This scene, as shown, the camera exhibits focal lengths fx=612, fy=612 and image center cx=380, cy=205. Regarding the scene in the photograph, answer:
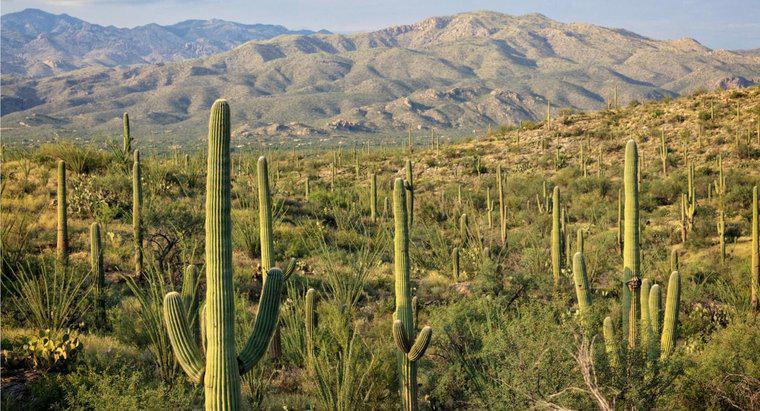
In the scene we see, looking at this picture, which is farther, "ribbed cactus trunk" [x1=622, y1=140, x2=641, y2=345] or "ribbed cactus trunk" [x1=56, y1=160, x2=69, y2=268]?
"ribbed cactus trunk" [x1=56, y1=160, x2=69, y2=268]

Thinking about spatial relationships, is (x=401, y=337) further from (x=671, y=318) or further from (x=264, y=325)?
(x=671, y=318)

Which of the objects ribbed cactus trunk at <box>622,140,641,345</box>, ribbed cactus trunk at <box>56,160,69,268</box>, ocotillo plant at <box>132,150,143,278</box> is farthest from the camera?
ocotillo plant at <box>132,150,143,278</box>

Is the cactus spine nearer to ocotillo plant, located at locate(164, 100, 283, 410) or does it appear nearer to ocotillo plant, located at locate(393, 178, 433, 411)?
ocotillo plant, located at locate(393, 178, 433, 411)

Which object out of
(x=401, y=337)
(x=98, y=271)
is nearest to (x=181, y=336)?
(x=401, y=337)

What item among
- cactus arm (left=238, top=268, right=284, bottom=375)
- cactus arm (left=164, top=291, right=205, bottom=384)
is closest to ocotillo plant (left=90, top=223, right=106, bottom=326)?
cactus arm (left=164, top=291, right=205, bottom=384)

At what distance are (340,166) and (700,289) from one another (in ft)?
81.1

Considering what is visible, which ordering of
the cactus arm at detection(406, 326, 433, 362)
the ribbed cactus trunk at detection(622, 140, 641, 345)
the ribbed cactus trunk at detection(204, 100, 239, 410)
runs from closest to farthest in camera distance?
the ribbed cactus trunk at detection(204, 100, 239, 410) → the cactus arm at detection(406, 326, 433, 362) → the ribbed cactus trunk at detection(622, 140, 641, 345)

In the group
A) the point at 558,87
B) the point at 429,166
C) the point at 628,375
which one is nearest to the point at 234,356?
the point at 628,375

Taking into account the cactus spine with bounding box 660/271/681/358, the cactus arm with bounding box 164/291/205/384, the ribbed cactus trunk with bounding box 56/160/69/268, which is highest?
the ribbed cactus trunk with bounding box 56/160/69/268

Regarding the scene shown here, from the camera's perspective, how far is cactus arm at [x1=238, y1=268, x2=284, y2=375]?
5004mm

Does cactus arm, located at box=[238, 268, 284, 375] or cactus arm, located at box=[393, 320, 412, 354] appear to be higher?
cactus arm, located at box=[238, 268, 284, 375]

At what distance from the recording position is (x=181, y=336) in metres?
4.89

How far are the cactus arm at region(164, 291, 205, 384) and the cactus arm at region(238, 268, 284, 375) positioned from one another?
0.35m

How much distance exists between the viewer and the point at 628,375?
20.8 ft
